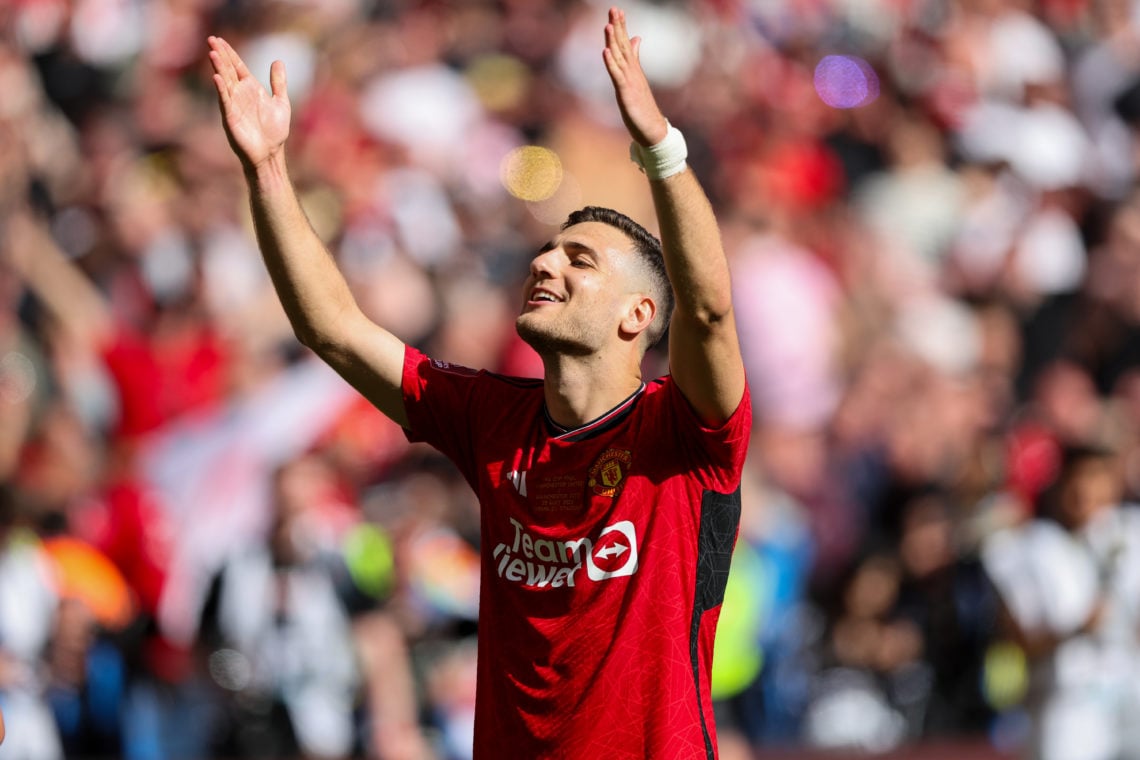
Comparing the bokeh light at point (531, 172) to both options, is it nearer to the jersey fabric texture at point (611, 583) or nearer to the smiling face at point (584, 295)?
the smiling face at point (584, 295)

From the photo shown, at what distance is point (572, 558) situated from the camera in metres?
4.52

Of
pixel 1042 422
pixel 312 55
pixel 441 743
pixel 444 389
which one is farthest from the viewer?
pixel 312 55

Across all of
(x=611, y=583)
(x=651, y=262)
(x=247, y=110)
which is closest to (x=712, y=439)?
(x=611, y=583)

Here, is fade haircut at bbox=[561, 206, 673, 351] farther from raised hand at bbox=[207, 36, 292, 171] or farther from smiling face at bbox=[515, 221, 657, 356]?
raised hand at bbox=[207, 36, 292, 171]

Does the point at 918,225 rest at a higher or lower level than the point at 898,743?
higher

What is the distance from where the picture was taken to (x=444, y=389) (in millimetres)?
4977

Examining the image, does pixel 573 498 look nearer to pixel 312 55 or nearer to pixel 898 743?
pixel 898 743

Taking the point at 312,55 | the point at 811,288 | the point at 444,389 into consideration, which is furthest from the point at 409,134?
the point at 444,389

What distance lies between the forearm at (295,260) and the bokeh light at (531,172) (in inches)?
280

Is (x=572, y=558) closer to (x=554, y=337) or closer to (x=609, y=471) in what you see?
(x=609, y=471)

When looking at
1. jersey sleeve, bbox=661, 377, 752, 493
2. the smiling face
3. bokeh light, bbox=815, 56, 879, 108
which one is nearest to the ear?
the smiling face

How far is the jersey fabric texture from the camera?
4.39 m

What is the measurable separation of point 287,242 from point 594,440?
3.28 ft

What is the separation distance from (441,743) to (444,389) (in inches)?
155
